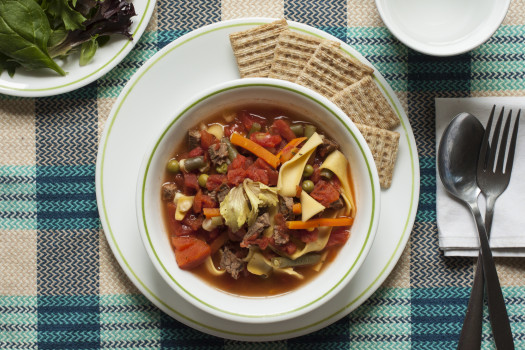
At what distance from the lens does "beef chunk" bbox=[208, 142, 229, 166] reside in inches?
151

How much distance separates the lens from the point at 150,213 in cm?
378

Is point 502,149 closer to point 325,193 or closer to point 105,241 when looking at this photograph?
point 325,193

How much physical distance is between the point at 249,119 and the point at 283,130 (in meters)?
0.27

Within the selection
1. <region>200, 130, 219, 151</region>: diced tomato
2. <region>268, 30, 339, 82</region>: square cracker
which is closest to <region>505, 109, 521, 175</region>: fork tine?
<region>268, 30, 339, 82</region>: square cracker

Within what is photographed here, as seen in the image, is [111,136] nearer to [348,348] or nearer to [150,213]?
[150,213]

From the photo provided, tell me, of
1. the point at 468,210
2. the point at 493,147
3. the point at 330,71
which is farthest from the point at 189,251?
the point at 493,147

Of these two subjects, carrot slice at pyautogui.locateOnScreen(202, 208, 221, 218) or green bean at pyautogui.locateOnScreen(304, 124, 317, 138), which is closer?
carrot slice at pyautogui.locateOnScreen(202, 208, 221, 218)

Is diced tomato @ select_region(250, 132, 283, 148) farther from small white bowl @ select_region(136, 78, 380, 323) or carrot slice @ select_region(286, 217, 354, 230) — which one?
carrot slice @ select_region(286, 217, 354, 230)

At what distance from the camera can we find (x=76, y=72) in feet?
14.0

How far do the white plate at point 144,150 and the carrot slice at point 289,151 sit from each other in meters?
0.72

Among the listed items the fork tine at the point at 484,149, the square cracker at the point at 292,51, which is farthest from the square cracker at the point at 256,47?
the fork tine at the point at 484,149

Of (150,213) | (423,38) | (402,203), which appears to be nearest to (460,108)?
(423,38)

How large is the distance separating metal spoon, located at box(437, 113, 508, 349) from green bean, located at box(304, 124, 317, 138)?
1.08m

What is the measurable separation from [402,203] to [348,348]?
1.32 metres
